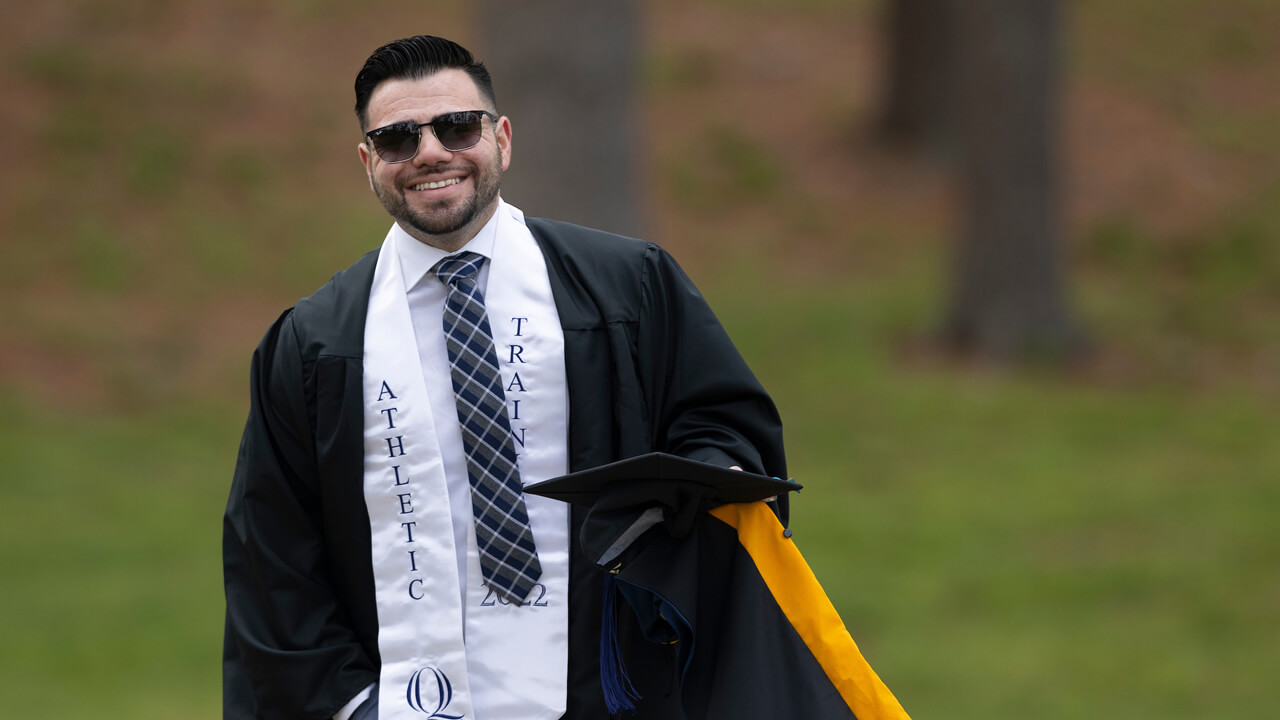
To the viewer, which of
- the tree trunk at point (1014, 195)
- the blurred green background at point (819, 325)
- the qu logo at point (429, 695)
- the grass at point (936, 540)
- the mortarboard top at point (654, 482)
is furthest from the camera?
the tree trunk at point (1014, 195)

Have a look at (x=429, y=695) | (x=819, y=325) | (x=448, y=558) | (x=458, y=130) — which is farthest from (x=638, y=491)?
(x=819, y=325)

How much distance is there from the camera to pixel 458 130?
3.04 m

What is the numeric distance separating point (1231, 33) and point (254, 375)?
63.8 feet

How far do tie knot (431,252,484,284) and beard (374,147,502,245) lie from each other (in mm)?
68

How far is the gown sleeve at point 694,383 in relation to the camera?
3.12 meters

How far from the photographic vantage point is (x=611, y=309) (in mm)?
3145

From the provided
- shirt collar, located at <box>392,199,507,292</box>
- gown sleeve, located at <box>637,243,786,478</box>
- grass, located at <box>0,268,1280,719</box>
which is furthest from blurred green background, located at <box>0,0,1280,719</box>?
shirt collar, located at <box>392,199,507,292</box>

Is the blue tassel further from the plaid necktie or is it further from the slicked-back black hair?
the slicked-back black hair

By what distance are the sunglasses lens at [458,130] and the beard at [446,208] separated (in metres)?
0.06

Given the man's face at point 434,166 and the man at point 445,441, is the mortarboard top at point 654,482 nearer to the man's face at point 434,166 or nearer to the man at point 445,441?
the man at point 445,441

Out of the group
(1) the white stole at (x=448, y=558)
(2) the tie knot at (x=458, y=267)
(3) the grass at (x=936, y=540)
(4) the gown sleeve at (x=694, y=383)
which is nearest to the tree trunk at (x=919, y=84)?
(3) the grass at (x=936, y=540)

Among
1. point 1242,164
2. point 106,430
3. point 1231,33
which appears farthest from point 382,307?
point 1231,33

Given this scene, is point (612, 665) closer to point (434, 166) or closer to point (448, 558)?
point (448, 558)

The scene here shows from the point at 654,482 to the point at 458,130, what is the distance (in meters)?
0.85
